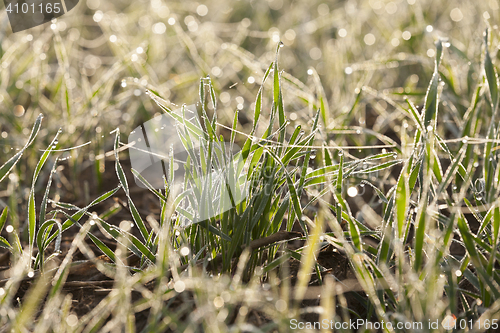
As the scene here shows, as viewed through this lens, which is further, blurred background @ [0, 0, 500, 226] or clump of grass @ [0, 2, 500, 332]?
blurred background @ [0, 0, 500, 226]

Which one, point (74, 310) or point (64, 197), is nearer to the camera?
point (74, 310)

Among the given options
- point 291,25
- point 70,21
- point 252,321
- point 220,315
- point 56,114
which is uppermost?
point 70,21

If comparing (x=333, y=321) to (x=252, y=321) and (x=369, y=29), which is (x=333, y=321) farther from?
(x=369, y=29)

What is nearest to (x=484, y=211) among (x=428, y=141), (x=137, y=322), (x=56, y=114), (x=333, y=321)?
(x=428, y=141)

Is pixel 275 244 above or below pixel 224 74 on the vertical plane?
below

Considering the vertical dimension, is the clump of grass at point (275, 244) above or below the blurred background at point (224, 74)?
below

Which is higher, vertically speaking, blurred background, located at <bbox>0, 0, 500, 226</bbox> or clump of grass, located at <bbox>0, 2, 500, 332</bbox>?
blurred background, located at <bbox>0, 0, 500, 226</bbox>

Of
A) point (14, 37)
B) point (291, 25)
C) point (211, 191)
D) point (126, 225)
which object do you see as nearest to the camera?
point (211, 191)

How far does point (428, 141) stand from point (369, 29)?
204cm

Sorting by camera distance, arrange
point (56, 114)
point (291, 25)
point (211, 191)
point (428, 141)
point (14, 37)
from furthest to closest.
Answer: point (291, 25)
point (14, 37)
point (56, 114)
point (211, 191)
point (428, 141)

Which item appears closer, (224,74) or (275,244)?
(275,244)

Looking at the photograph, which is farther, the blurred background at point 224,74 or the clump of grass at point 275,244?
the blurred background at point 224,74

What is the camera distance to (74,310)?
77 cm

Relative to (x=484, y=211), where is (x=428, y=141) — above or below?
above
